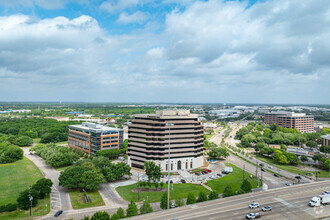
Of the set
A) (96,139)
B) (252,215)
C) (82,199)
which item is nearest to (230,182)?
(252,215)

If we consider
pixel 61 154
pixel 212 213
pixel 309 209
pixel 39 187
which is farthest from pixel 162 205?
pixel 61 154

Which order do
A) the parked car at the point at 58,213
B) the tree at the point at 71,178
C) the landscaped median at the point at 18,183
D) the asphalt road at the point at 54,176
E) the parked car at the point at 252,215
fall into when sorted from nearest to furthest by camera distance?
the parked car at the point at 252,215
the parked car at the point at 58,213
the landscaped median at the point at 18,183
the asphalt road at the point at 54,176
the tree at the point at 71,178

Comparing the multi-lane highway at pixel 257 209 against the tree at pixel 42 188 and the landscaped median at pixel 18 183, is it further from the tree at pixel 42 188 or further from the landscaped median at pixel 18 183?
the tree at pixel 42 188

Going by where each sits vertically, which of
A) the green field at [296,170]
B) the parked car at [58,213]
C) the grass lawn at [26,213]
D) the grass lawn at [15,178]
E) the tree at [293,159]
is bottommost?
the grass lawn at [15,178]

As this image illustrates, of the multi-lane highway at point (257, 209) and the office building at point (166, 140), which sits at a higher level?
the office building at point (166, 140)

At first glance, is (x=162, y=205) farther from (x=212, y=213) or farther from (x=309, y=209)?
(x=309, y=209)

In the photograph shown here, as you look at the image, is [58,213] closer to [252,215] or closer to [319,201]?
[252,215]

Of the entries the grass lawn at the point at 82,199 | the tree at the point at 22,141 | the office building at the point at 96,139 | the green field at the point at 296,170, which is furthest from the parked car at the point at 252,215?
the tree at the point at 22,141
